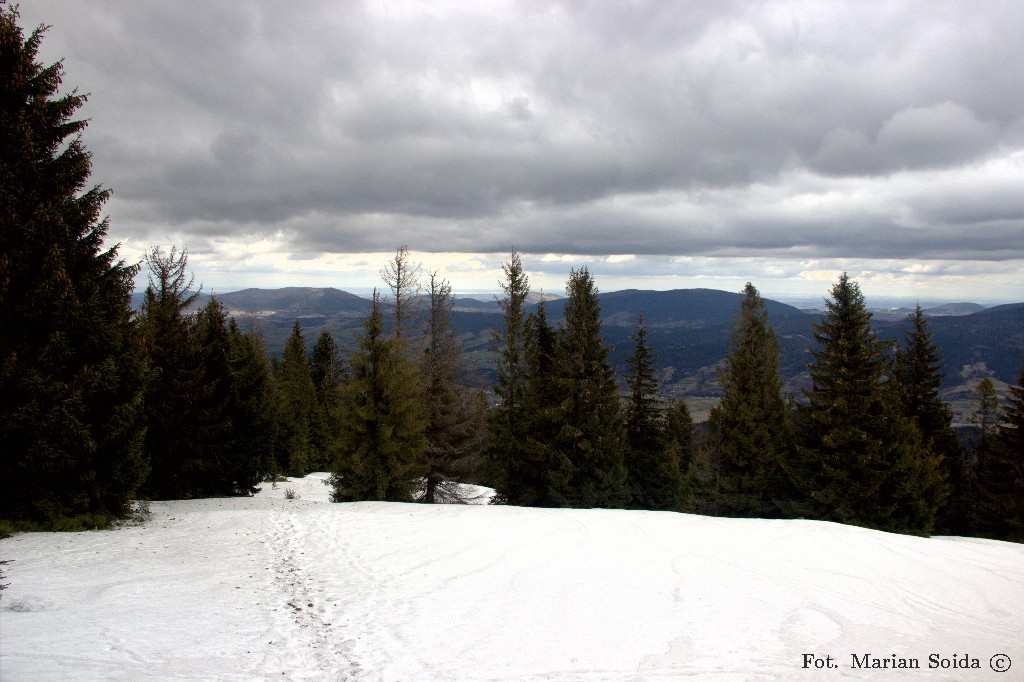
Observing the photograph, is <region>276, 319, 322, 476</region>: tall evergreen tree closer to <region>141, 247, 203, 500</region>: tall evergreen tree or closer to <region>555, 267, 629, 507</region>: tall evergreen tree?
<region>141, 247, 203, 500</region>: tall evergreen tree

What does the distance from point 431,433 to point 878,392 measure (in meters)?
19.7

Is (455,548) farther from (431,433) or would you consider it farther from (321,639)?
(431,433)

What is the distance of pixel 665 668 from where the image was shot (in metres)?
7.69

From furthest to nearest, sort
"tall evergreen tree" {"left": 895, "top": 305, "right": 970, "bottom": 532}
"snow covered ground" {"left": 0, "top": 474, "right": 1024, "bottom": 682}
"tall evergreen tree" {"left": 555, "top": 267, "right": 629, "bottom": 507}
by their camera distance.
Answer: "tall evergreen tree" {"left": 895, "top": 305, "right": 970, "bottom": 532}
"tall evergreen tree" {"left": 555, "top": 267, "right": 629, "bottom": 507}
"snow covered ground" {"left": 0, "top": 474, "right": 1024, "bottom": 682}

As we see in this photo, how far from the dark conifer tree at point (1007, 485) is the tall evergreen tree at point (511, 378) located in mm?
23882

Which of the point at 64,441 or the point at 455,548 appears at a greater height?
the point at 64,441

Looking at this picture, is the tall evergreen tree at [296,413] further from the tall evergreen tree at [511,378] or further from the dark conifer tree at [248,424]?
the tall evergreen tree at [511,378]

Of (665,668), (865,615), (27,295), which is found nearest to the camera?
(665,668)

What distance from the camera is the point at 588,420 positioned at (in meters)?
24.9

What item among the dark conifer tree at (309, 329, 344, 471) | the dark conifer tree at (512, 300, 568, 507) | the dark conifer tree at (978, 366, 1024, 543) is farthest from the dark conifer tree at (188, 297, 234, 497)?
the dark conifer tree at (978, 366, 1024, 543)

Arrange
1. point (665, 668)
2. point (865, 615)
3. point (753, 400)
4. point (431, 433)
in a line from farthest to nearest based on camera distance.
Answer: point (753, 400) → point (431, 433) → point (865, 615) → point (665, 668)

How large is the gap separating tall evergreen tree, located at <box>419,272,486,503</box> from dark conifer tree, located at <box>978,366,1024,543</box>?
26.2m

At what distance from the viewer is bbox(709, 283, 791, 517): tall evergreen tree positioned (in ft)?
88.5

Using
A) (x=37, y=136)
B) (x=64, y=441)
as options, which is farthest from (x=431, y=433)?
(x=37, y=136)
